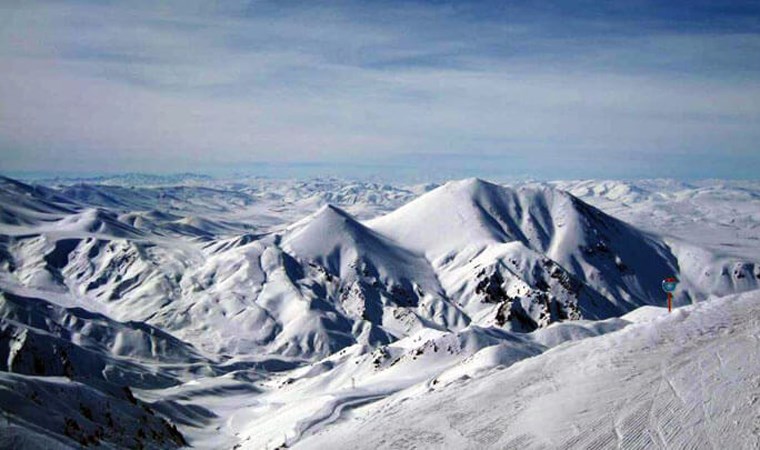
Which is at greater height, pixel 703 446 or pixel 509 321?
pixel 703 446

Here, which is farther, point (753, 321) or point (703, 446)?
point (753, 321)

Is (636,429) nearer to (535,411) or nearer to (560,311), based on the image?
(535,411)

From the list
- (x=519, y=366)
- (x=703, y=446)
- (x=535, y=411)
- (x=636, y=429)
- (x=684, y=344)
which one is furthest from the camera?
(x=519, y=366)

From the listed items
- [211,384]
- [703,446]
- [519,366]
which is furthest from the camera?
[211,384]

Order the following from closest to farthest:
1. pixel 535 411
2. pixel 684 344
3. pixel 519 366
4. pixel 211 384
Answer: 1. pixel 535 411
2. pixel 684 344
3. pixel 519 366
4. pixel 211 384

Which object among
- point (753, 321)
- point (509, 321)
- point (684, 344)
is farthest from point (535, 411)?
point (509, 321)

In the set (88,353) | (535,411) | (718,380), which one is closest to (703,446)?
(718,380)

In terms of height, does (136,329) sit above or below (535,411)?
below

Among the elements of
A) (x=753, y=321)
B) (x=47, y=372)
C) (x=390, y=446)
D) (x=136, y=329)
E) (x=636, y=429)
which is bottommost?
(x=136, y=329)

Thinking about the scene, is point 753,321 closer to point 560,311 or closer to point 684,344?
point 684,344
